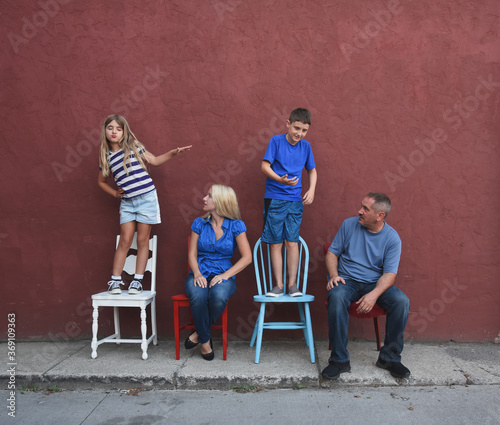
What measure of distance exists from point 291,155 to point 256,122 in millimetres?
520

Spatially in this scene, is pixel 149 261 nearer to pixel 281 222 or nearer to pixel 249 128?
pixel 281 222

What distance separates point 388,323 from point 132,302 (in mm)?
1984

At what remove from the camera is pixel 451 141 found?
148 inches

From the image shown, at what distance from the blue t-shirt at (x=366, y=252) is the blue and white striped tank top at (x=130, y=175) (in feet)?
5.61

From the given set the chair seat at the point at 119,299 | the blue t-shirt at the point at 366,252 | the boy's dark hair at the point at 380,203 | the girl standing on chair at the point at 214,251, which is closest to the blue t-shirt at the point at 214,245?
the girl standing on chair at the point at 214,251

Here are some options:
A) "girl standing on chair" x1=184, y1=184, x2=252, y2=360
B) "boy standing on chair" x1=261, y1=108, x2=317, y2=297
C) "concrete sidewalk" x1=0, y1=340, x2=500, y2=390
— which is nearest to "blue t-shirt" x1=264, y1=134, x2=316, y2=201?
"boy standing on chair" x1=261, y1=108, x2=317, y2=297

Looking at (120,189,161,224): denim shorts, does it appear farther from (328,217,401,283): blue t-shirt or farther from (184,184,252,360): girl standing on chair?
(328,217,401,283): blue t-shirt

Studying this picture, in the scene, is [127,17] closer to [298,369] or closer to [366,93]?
[366,93]

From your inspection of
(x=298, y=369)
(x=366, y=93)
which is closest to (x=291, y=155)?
(x=366, y=93)

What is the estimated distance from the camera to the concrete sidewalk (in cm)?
300

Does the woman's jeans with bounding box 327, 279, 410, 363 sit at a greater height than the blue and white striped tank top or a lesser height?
lesser

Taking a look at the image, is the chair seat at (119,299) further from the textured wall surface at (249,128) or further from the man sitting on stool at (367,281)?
the man sitting on stool at (367,281)

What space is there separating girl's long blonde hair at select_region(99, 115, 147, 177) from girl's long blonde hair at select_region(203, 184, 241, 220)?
0.71 m

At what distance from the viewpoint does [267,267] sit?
3854 mm
